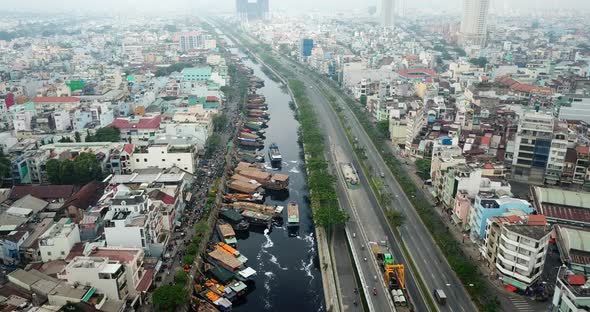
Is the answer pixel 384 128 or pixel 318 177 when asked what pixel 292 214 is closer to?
pixel 318 177

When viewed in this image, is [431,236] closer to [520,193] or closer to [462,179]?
[462,179]

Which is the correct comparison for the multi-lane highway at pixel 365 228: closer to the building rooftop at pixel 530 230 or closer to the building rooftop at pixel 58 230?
the building rooftop at pixel 530 230

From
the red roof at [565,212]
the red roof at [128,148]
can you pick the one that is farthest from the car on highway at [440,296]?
the red roof at [128,148]

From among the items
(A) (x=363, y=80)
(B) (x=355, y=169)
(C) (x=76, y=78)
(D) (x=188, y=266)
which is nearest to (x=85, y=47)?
(C) (x=76, y=78)

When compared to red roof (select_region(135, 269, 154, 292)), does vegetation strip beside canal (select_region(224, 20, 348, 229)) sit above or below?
above

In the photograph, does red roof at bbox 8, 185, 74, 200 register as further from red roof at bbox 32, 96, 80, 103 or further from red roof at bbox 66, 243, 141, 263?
red roof at bbox 32, 96, 80, 103

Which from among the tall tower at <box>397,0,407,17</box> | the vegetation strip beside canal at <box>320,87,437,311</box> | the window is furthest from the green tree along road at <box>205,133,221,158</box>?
the tall tower at <box>397,0,407,17</box>
